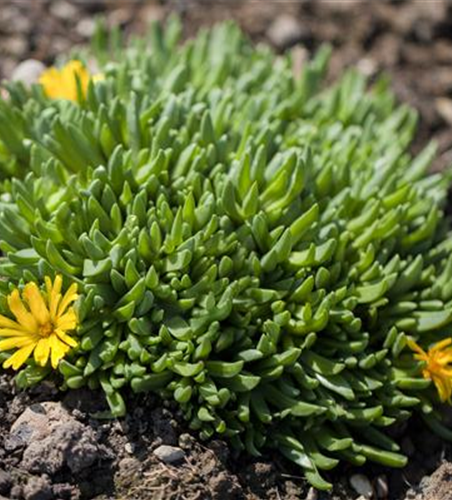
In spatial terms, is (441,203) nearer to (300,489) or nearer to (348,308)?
(348,308)

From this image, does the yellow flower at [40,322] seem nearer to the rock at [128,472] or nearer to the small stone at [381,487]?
the rock at [128,472]

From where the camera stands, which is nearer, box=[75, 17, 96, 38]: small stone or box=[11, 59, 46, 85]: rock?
box=[11, 59, 46, 85]: rock

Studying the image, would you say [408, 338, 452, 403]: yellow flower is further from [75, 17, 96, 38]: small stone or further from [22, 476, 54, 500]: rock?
[75, 17, 96, 38]: small stone

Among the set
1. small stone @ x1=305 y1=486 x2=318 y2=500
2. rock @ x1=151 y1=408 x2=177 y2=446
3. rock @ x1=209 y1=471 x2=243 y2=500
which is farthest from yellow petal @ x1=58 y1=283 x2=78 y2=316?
small stone @ x1=305 y1=486 x2=318 y2=500

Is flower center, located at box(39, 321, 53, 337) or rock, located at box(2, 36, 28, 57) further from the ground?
rock, located at box(2, 36, 28, 57)

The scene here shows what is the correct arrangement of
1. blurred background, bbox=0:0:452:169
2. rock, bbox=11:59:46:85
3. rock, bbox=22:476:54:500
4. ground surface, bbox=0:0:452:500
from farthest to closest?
blurred background, bbox=0:0:452:169, rock, bbox=11:59:46:85, ground surface, bbox=0:0:452:500, rock, bbox=22:476:54:500

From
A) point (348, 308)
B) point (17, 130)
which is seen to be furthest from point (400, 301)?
point (17, 130)

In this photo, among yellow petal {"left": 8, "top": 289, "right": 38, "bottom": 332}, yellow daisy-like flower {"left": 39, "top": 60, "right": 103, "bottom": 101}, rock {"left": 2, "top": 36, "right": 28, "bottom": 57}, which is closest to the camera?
yellow petal {"left": 8, "top": 289, "right": 38, "bottom": 332}
